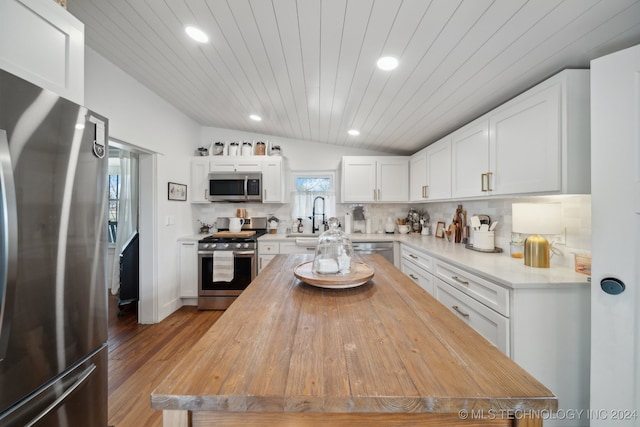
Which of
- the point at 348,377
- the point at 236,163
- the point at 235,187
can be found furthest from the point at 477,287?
the point at 236,163

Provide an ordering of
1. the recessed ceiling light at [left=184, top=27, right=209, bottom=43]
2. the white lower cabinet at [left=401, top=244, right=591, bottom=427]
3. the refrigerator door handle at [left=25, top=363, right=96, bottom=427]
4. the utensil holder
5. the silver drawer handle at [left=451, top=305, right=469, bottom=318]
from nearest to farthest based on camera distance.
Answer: the refrigerator door handle at [left=25, top=363, right=96, bottom=427]
the white lower cabinet at [left=401, top=244, right=591, bottom=427]
the recessed ceiling light at [left=184, top=27, right=209, bottom=43]
the silver drawer handle at [left=451, top=305, right=469, bottom=318]
the utensil holder

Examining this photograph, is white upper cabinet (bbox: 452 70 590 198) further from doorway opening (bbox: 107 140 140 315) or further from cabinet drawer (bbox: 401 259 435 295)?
doorway opening (bbox: 107 140 140 315)

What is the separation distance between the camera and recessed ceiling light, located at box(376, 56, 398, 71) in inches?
61.4

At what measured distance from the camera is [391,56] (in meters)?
1.54

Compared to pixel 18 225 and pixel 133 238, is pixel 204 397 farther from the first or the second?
pixel 133 238

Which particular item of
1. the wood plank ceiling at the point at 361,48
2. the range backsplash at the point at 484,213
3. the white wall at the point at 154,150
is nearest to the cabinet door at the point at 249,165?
the range backsplash at the point at 484,213

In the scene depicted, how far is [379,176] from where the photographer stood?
352 centimetres

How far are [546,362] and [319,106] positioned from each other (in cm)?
261

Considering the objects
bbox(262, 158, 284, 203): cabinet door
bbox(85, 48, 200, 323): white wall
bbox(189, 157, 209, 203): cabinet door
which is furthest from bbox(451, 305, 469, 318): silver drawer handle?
bbox(189, 157, 209, 203): cabinet door

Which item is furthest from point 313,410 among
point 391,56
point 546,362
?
point 391,56

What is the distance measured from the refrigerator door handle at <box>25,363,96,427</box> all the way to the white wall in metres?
1.89

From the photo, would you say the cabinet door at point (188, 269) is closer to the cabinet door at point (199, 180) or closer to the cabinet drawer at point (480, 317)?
A: the cabinet door at point (199, 180)

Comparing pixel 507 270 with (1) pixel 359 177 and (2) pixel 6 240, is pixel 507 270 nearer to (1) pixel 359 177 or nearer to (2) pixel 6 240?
(1) pixel 359 177

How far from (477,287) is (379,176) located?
7.19 feet
